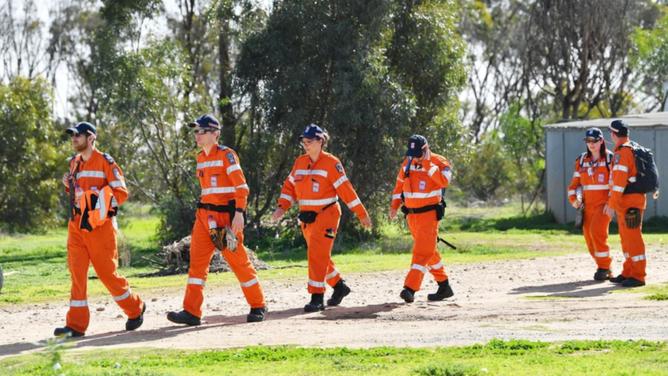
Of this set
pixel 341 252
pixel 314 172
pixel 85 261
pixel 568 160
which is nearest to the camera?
pixel 85 261

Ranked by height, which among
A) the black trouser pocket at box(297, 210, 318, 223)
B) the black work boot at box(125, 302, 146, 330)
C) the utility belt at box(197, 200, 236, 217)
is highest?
the utility belt at box(197, 200, 236, 217)

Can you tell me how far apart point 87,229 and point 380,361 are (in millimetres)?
3578

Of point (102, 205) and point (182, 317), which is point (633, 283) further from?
point (102, 205)

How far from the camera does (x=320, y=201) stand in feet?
47.2

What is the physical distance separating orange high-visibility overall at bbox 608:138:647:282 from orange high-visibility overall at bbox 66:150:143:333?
22.1 ft

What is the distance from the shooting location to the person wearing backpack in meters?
16.1

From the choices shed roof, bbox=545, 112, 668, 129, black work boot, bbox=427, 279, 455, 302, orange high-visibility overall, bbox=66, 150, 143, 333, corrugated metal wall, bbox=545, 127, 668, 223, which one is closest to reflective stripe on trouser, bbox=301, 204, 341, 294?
black work boot, bbox=427, 279, 455, 302

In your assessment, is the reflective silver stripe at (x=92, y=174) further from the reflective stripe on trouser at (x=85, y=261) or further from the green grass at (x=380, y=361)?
the green grass at (x=380, y=361)

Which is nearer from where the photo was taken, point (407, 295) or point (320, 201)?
point (320, 201)

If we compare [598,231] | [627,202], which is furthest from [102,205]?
[598,231]

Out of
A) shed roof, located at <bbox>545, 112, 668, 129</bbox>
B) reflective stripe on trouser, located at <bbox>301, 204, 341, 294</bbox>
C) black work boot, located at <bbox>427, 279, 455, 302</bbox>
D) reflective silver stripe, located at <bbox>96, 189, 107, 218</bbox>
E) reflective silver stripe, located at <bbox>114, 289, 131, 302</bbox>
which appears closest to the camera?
reflective silver stripe, located at <bbox>96, 189, 107, 218</bbox>

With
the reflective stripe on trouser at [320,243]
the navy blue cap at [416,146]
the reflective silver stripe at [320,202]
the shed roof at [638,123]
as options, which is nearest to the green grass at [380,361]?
the reflective stripe on trouser at [320,243]

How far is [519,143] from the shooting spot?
51.5 meters

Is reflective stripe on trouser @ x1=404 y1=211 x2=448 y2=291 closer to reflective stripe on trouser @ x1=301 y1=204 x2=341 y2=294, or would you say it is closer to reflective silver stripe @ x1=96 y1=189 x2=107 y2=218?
reflective stripe on trouser @ x1=301 y1=204 x2=341 y2=294
